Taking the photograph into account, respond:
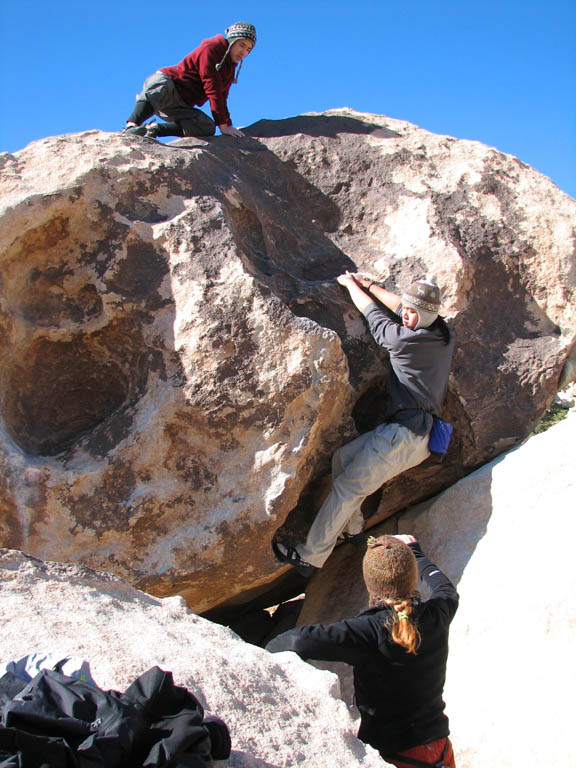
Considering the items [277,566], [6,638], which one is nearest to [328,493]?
[277,566]

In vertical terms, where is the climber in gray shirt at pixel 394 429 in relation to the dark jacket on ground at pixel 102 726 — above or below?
above

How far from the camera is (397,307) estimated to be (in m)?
3.81

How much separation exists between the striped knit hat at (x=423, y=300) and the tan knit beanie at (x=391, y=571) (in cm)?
160

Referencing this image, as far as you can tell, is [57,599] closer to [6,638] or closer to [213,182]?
[6,638]

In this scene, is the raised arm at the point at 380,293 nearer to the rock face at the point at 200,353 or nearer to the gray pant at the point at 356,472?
the rock face at the point at 200,353

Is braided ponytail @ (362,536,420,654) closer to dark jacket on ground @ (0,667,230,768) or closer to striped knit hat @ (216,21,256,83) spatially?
dark jacket on ground @ (0,667,230,768)

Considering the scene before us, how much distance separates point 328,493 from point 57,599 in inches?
72.2

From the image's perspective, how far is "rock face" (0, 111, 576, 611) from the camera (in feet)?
11.1

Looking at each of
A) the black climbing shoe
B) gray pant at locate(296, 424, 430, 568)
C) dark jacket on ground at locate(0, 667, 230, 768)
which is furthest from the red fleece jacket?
dark jacket on ground at locate(0, 667, 230, 768)

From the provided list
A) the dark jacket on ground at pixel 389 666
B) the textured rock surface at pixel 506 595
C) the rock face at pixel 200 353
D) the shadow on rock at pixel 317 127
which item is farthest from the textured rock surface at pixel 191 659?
the shadow on rock at pixel 317 127

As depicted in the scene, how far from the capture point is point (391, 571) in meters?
2.10

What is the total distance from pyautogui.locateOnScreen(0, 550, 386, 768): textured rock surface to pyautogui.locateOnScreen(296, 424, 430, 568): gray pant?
118 cm

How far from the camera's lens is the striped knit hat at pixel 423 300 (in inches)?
136

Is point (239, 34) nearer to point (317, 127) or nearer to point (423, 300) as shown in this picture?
point (317, 127)
